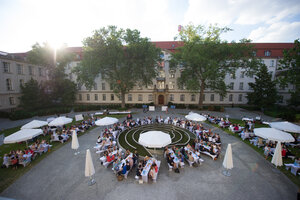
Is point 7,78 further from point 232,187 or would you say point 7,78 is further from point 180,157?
point 232,187

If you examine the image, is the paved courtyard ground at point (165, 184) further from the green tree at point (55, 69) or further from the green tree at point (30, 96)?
the green tree at point (55, 69)

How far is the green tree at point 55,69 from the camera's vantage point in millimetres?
30797

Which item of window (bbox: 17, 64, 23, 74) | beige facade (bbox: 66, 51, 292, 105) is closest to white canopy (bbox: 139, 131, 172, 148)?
beige facade (bbox: 66, 51, 292, 105)

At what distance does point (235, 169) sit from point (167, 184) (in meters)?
5.51

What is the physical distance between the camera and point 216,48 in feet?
82.9

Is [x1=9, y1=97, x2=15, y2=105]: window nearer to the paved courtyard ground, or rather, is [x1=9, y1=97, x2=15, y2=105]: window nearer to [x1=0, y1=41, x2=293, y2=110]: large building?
[x1=0, y1=41, x2=293, y2=110]: large building

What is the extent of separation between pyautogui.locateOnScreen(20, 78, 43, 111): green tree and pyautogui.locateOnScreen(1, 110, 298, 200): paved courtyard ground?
2536 cm

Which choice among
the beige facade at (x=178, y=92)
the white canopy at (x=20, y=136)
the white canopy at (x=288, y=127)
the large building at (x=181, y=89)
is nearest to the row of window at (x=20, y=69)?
the large building at (x=181, y=89)

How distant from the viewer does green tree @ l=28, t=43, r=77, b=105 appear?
101 ft

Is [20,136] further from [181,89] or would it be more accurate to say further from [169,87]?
[181,89]

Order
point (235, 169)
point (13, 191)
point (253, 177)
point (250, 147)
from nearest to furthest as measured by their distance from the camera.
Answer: point (13, 191) < point (253, 177) < point (235, 169) < point (250, 147)

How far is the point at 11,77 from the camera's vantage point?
94.2 ft

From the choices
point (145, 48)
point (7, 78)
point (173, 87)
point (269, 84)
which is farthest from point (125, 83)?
point (269, 84)

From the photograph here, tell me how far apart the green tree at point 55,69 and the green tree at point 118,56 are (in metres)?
8.04
